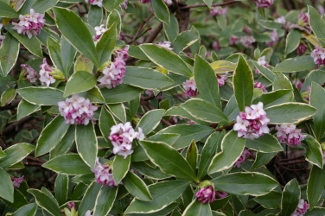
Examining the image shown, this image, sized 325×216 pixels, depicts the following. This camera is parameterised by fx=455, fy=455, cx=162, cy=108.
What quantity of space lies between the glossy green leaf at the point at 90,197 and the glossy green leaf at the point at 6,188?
220mm

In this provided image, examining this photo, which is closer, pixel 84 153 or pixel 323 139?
pixel 84 153

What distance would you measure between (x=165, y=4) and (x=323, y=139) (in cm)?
84

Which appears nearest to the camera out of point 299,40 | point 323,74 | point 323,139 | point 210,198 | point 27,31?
point 210,198

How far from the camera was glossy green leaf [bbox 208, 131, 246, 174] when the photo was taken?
4.20ft

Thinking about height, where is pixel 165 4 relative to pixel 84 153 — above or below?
above

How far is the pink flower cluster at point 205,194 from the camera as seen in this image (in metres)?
1.31

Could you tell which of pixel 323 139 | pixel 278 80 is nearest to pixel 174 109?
pixel 278 80

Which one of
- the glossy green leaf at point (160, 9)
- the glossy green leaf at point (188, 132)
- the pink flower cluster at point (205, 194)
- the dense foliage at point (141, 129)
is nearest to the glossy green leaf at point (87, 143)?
the dense foliage at point (141, 129)

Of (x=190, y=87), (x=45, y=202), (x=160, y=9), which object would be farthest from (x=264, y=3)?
(x=45, y=202)

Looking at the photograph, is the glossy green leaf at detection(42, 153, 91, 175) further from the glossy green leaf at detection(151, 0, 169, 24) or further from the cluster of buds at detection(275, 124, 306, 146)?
the glossy green leaf at detection(151, 0, 169, 24)

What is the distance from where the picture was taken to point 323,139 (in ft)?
5.04

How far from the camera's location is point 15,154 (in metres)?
1.51

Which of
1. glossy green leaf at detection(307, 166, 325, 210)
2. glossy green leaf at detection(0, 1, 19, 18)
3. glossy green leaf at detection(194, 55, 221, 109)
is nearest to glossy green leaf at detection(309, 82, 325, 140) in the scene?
glossy green leaf at detection(307, 166, 325, 210)

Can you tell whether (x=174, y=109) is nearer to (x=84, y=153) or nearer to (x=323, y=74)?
(x=84, y=153)
